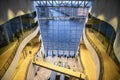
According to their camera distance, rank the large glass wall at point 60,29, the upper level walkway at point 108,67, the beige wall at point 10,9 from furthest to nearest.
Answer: the large glass wall at point 60,29
the beige wall at point 10,9
the upper level walkway at point 108,67

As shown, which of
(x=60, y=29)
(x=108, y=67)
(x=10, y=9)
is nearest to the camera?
(x=108, y=67)

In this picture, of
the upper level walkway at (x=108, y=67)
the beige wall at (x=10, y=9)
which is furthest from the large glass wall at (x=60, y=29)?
the upper level walkway at (x=108, y=67)

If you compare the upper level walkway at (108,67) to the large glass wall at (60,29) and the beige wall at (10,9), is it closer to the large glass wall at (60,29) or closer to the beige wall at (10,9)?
the beige wall at (10,9)

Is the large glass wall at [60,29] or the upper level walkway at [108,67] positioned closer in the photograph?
the upper level walkway at [108,67]

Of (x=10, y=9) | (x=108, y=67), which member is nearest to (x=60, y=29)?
(x=10, y=9)

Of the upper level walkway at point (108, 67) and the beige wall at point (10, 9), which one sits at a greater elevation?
the beige wall at point (10, 9)

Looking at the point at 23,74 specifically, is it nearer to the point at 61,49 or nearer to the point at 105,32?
the point at 105,32

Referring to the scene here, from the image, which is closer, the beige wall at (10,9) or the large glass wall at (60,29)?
the beige wall at (10,9)

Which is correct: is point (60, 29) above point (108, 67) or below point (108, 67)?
above

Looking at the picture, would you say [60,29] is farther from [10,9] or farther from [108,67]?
[108,67]

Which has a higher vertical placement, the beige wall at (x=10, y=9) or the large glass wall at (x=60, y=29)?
the beige wall at (x=10, y=9)

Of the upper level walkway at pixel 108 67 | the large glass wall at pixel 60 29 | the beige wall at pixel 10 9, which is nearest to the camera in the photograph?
the upper level walkway at pixel 108 67

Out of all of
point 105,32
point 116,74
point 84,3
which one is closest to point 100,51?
point 105,32

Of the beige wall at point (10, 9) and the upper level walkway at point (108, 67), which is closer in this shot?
the upper level walkway at point (108, 67)
